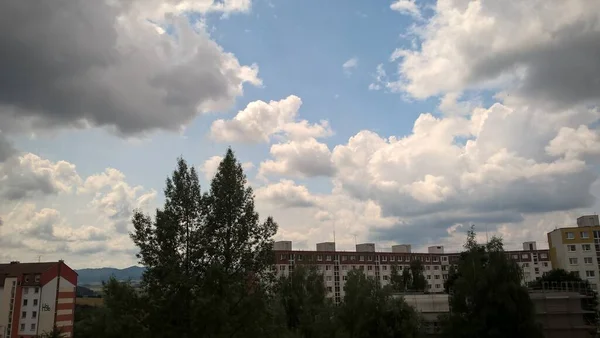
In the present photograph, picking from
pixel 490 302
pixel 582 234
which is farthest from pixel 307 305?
pixel 582 234

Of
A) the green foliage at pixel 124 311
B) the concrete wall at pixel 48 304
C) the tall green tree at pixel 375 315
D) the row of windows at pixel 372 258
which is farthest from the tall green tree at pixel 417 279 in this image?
the green foliage at pixel 124 311

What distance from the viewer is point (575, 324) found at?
5297cm

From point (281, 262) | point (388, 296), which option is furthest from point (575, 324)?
point (281, 262)

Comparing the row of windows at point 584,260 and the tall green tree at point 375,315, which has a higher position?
the row of windows at point 584,260

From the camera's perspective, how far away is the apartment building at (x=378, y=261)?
118 meters

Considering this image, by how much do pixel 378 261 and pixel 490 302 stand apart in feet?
300

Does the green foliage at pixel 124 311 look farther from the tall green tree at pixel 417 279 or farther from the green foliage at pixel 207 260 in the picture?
the tall green tree at pixel 417 279

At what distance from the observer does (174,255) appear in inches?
897

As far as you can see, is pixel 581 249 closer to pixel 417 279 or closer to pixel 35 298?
pixel 417 279

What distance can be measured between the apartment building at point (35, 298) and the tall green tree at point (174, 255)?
3188 inches

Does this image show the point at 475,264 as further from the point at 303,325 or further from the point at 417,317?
the point at 303,325

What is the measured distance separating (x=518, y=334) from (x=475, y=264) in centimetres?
610

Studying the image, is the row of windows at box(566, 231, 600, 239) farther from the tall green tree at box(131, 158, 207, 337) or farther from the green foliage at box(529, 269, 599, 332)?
the tall green tree at box(131, 158, 207, 337)

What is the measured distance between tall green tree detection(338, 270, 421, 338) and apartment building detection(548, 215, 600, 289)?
68.6 m
